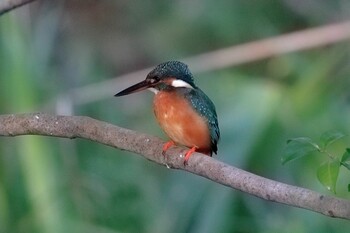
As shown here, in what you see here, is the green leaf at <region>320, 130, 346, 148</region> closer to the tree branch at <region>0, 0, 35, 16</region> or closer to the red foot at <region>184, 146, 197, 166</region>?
the red foot at <region>184, 146, 197, 166</region>

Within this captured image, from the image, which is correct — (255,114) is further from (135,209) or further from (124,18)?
(124,18)

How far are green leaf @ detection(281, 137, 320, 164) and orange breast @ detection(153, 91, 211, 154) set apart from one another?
0.66 m

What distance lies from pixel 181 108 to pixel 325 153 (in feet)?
2.63

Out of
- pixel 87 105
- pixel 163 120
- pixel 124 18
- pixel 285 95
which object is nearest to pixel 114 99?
pixel 87 105

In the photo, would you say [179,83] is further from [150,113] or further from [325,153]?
[150,113]

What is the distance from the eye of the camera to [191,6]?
18.1ft

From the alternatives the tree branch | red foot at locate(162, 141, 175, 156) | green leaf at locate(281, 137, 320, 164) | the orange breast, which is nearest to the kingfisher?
the orange breast

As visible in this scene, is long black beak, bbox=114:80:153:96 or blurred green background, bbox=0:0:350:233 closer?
long black beak, bbox=114:80:153:96

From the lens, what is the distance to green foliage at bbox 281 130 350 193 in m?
1.88

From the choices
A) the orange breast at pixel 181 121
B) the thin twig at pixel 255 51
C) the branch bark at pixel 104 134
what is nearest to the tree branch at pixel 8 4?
the branch bark at pixel 104 134

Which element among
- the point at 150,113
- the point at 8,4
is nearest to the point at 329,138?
the point at 8,4

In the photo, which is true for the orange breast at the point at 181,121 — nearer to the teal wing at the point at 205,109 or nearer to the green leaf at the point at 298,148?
the teal wing at the point at 205,109

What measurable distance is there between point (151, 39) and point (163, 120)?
10.4 feet

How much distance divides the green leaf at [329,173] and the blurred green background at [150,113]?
1430mm
